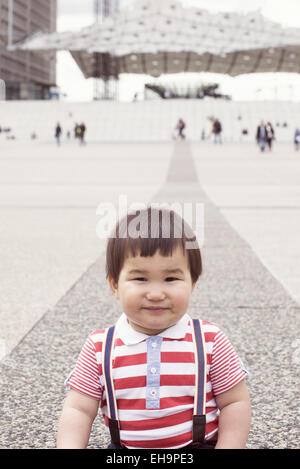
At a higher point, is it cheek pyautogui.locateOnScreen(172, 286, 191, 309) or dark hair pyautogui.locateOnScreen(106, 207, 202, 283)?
dark hair pyautogui.locateOnScreen(106, 207, 202, 283)

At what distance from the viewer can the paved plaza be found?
98.6 inches

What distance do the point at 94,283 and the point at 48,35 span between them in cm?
8380

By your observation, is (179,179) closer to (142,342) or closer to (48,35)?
(142,342)

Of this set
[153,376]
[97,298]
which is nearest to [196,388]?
[153,376]

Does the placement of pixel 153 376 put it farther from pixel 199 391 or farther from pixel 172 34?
pixel 172 34

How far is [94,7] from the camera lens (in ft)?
470

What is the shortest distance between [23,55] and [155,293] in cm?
12800

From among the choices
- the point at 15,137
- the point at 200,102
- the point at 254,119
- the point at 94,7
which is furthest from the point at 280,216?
the point at 94,7

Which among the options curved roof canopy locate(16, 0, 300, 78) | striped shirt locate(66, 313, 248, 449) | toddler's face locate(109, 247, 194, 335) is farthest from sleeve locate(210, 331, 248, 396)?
curved roof canopy locate(16, 0, 300, 78)

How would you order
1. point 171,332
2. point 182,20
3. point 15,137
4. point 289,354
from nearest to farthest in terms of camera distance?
point 171,332
point 289,354
point 15,137
point 182,20

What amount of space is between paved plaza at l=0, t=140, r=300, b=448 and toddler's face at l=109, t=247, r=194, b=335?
0.75m

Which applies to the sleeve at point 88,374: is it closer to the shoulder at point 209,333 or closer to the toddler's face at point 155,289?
the toddler's face at point 155,289

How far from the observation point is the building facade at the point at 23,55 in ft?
344

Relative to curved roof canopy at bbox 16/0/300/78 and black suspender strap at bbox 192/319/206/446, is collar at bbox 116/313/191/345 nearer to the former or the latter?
black suspender strap at bbox 192/319/206/446
